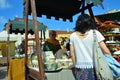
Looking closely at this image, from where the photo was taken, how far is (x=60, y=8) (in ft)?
22.4

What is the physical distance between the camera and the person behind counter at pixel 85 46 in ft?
12.5

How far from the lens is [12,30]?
543 inches

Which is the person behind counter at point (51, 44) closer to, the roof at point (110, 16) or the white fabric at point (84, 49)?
the roof at point (110, 16)

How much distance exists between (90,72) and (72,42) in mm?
498

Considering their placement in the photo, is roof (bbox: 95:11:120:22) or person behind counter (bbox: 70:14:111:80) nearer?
person behind counter (bbox: 70:14:111:80)

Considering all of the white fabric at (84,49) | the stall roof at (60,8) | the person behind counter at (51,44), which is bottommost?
the white fabric at (84,49)

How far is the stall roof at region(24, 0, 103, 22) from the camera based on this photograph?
251 inches

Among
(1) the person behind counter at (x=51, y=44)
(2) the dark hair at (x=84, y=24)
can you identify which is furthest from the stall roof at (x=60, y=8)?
(2) the dark hair at (x=84, y=24)

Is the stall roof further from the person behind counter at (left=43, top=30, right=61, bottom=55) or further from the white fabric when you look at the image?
the white fabric

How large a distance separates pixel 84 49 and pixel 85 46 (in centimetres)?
5

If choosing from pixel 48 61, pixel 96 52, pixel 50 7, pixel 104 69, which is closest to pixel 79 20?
pixel 96 52

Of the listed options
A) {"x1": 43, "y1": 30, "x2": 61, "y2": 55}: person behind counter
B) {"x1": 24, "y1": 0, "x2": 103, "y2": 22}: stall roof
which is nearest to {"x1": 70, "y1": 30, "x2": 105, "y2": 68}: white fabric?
{"x1": 24, "y1": 0, "x2": 103, "y2": 22}: stall roof

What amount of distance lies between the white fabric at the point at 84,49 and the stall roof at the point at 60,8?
2294 mm

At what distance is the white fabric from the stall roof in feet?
7.53
